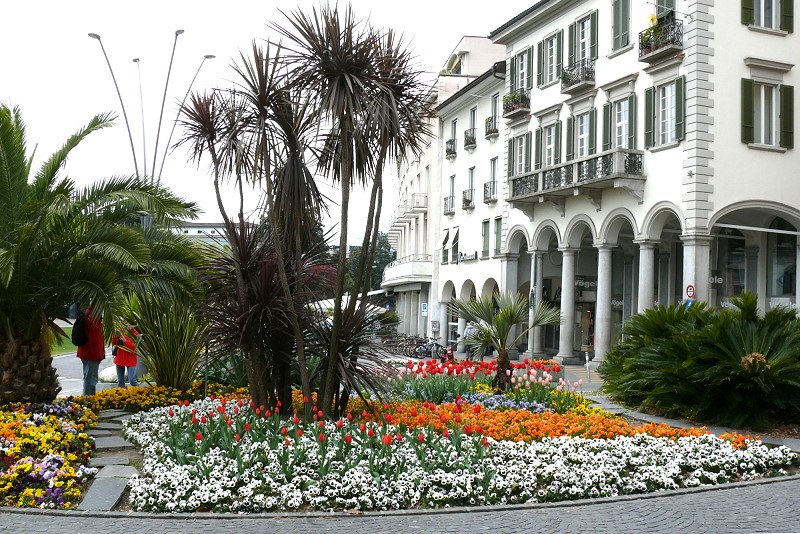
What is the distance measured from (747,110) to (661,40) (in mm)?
3345

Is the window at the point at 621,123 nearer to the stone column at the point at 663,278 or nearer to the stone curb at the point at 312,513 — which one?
the stone column at the point at 663,278

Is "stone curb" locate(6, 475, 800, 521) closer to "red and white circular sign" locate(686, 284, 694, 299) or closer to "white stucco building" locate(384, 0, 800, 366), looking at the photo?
"red and white circular sign" locate(686, 284, 694, 299)

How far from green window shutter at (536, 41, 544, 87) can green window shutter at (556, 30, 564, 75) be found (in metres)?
1.10

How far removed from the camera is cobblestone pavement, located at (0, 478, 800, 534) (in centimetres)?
761

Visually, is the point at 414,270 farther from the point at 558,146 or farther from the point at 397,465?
the point at 397,465

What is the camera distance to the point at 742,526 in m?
7.66

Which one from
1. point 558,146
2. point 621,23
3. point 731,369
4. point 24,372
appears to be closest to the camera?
point 731,369

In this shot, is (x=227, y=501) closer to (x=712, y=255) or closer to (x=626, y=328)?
(x=626, y=328)

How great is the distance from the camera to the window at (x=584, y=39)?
108 ft

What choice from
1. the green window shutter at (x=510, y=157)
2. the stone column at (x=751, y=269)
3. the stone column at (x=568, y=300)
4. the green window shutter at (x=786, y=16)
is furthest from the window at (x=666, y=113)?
the green window shutter at (x=510, y=157)

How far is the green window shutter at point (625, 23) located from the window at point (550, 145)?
18.2 feet

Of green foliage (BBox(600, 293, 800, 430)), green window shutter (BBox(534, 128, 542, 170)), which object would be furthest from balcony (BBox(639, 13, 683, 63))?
green foliage (BBox(600, 293, 800, 430))

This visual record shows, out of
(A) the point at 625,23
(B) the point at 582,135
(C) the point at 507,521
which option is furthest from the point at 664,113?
(C) the point at 507,521

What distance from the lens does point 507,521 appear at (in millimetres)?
7934
